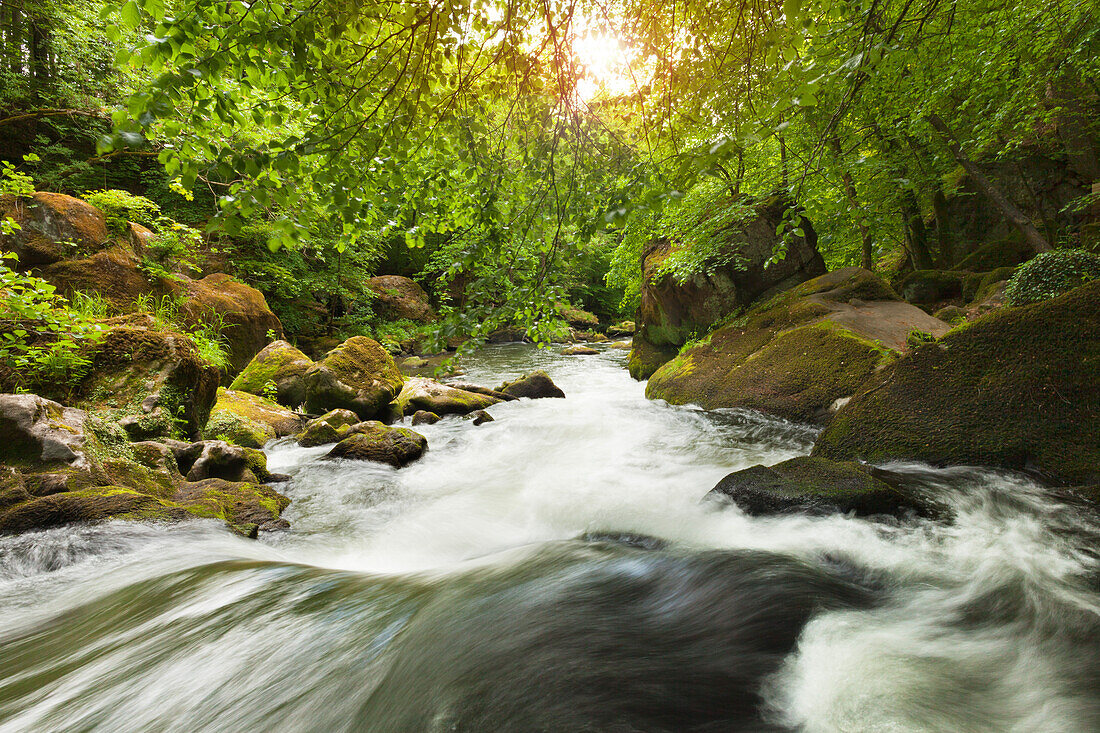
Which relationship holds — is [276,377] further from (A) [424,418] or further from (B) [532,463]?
(B) [532,463]

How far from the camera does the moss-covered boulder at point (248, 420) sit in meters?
6.63

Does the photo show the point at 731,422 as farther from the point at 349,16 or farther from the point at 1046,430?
Answer: the point at 349,16

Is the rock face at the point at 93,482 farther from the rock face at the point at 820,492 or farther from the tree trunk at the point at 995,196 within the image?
the tree trunk at the point at 995,196

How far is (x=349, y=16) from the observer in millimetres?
2143

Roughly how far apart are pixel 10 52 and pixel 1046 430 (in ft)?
78.9

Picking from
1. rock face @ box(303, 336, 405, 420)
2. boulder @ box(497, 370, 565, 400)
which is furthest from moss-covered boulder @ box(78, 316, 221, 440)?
boulder @ box(497, 370, 565, 400)

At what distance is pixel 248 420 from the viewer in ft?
23.9

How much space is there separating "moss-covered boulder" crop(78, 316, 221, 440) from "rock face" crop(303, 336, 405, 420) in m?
2.94

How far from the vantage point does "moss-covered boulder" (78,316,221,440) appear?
4934 mm

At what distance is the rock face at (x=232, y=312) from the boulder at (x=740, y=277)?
9.83 meters

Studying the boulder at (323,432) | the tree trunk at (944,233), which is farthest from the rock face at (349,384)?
the tree trunk at (944,233)

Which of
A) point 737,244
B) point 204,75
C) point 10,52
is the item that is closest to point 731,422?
point 737,244

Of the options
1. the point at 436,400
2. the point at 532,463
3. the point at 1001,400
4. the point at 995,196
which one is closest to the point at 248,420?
the point at 436,400

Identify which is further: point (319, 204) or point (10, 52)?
point (10, 52)
